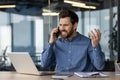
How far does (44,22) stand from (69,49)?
382 centimetres

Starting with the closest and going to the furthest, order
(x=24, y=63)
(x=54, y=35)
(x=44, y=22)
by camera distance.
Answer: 1. (x=24, y=63)
2. (x=54, y=35)
3. (x=44, y=22)

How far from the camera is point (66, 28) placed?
3.91 metres

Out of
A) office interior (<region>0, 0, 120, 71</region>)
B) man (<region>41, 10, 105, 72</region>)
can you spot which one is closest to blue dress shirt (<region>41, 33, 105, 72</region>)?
man (<region>41, 10, 105, 72</region>)

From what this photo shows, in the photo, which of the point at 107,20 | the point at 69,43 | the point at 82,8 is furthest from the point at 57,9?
the point at 69,43

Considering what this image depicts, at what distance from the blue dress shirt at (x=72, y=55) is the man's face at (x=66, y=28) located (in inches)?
3.6

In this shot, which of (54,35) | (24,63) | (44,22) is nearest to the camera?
(24,63)

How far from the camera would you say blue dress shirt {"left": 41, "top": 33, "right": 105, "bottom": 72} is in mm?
3891

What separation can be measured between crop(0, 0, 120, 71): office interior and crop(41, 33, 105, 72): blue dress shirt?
3.54 m

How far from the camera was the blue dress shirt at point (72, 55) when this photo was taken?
3.89 m

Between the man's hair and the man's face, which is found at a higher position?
the man's hair

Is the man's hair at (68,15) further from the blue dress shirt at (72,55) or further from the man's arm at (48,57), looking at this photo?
the man's arm at (48,57)

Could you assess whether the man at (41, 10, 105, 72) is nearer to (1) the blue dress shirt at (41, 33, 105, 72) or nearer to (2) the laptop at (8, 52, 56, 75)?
(1) the blue dress shirt at (41, 33, 105, 72)

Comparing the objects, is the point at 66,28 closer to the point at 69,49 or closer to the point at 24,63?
the point at 69,49

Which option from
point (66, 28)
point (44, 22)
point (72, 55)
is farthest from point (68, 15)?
point (44, 22)
